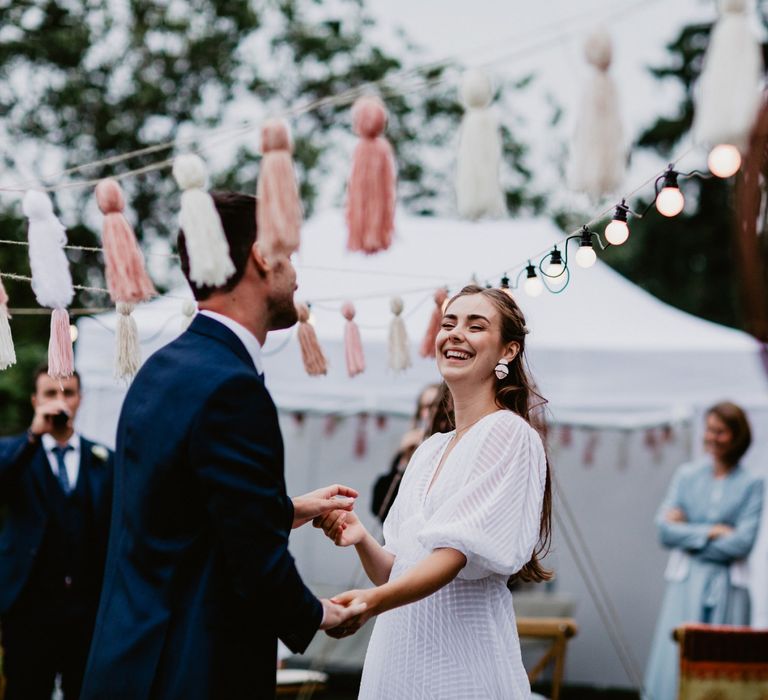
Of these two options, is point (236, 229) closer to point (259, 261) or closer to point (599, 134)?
point (259, 261)

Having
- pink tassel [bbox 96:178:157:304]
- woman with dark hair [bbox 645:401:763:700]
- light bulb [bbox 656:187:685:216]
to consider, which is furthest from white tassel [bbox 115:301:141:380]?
woman with dark hair [bbox 645:401:763:700]

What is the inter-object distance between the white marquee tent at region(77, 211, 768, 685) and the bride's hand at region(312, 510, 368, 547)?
284 centimetres

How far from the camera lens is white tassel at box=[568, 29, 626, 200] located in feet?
5.79

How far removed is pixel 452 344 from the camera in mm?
2635

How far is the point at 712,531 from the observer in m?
5.97

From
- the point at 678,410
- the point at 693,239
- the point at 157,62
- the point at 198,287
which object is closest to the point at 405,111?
the point at 157,62

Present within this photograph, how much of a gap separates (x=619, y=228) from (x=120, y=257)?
1.44 metres

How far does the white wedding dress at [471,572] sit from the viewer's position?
2320mm

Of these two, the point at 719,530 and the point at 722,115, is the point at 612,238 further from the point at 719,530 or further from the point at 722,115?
the point at 719,530

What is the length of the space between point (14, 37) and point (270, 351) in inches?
346

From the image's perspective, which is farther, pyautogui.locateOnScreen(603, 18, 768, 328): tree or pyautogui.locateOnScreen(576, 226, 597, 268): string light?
pyautogui.locateOnScreen(603, 18, 768, 328): tree

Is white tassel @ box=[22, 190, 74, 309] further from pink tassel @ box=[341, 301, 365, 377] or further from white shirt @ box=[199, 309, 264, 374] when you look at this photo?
pink tassel @ box=[341, 301, 365, 377]

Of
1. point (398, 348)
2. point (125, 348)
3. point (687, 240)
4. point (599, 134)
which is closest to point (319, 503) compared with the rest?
point (125, 348)

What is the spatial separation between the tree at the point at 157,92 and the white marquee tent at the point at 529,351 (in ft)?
20.5
